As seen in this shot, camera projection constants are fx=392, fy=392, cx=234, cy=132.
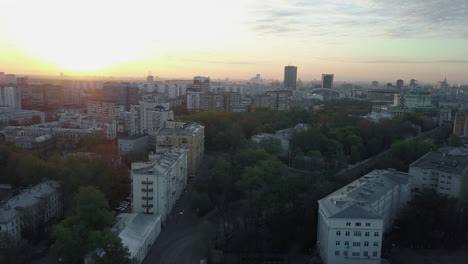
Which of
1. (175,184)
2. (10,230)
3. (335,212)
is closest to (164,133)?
(175,184)

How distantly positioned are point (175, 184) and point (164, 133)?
173 inches

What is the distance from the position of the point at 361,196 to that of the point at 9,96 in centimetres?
3781

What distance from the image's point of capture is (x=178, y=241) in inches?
435

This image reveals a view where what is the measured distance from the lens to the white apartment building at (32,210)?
1049 cm

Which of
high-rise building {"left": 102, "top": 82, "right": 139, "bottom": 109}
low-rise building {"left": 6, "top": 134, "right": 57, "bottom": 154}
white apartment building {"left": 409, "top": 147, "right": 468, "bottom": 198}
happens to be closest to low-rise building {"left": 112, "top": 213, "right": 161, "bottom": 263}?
white apartment building {"left": 409, "top": 147, "right": 468, "bottom": 198}

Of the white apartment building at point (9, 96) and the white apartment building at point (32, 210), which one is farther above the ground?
the white apartment building at point (9, 96)

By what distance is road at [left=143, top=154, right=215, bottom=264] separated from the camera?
1004 centimetres

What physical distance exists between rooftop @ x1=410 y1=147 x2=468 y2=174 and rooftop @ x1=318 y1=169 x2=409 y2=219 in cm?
145

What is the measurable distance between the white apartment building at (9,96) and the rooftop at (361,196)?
3631cm

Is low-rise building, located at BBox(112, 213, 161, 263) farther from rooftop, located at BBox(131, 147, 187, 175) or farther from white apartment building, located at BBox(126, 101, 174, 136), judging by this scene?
white apartment building, located at BBox(126, 101, 174, 136)

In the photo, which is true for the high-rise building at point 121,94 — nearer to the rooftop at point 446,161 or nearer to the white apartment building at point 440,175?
the rooftop at point 446,161

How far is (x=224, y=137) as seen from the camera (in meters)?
21.8

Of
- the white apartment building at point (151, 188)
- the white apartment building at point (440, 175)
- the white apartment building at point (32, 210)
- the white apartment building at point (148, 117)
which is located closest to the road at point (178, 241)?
the white apartment building at point (151, 188)

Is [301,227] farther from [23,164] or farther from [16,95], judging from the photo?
[16,95]
